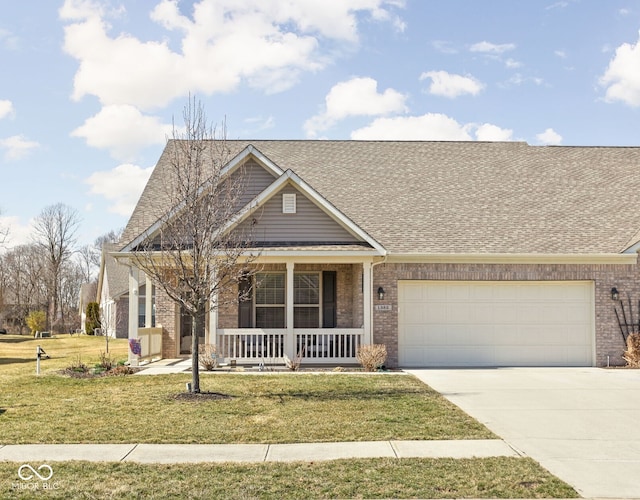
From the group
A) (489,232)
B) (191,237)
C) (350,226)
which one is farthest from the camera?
(489,232)

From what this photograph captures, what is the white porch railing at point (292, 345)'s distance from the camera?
16.9 metres

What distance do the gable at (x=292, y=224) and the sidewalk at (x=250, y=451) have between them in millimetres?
9204

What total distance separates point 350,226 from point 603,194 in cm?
917

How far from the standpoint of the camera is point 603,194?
819 inches

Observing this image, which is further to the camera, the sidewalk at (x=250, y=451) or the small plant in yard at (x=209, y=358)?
the small plant in yard at (x=209, y=358)

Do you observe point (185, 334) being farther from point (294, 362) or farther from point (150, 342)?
point (294, 362)

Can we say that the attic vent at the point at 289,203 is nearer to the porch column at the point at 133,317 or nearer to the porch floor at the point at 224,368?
the porch floor at the point at 224,368

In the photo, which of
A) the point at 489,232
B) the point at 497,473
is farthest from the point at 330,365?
the point at 497,473

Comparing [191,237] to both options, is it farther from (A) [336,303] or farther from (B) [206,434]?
(A) [336,303]

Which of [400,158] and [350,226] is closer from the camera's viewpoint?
[350,226]

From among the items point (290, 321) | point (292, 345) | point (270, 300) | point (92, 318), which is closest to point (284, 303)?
Result: point (270, 300)

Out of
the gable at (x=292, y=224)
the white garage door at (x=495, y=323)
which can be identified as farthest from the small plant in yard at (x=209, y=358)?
the white garage door at (x=495, y=323)

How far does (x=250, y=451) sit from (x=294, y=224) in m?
9.78

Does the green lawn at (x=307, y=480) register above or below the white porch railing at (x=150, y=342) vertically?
below
